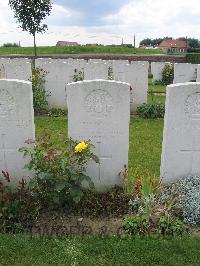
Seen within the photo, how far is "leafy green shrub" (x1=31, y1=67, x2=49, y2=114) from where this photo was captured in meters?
10.7

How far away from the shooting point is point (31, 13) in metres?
23.8

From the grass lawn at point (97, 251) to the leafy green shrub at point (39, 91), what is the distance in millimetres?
6761

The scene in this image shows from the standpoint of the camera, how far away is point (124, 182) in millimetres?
5250

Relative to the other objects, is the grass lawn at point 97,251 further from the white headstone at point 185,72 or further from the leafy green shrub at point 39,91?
the white headstone at point 185,72

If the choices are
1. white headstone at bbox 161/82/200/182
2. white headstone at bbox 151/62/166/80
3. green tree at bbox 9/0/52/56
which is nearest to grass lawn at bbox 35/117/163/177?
white headstone at bbox 161/82/200/182

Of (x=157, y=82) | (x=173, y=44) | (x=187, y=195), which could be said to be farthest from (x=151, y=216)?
(x=173, y=44)

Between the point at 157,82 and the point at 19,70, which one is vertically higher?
the point at 19,70

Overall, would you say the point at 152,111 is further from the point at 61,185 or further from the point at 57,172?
the point at 61,185

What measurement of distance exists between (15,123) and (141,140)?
13.1 ft

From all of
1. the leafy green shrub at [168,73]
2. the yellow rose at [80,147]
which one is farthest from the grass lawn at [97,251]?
the leafy green shrub at [168,73]

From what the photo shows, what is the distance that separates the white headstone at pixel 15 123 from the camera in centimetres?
493

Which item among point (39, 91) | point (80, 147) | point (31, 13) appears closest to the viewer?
point (80, 147)

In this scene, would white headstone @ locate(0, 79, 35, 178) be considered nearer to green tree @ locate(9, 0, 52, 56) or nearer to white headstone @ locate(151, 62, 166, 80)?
white headstone @ locate(151, 62, 166, 80)

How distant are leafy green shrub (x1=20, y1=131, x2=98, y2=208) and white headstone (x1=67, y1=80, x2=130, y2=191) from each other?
1.27 ft
